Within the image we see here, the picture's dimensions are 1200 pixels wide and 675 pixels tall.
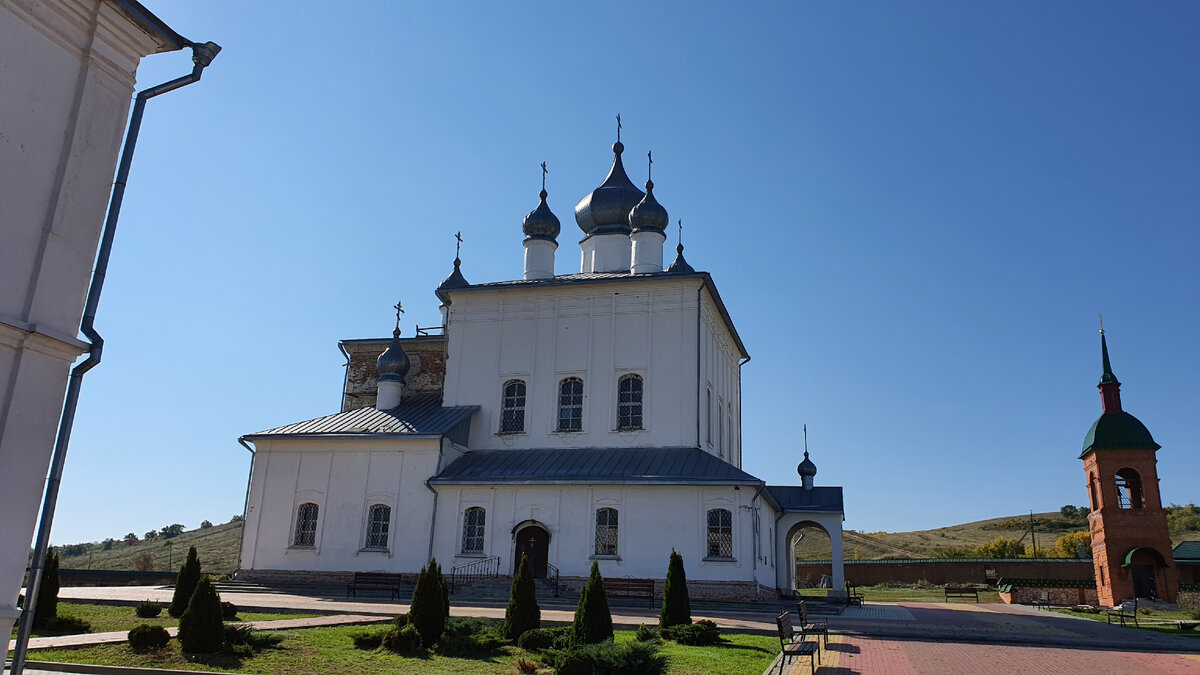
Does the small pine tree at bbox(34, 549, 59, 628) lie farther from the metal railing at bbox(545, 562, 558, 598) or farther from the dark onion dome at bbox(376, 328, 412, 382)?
the dark onion dome at bbox(376, 328, 412, 382)

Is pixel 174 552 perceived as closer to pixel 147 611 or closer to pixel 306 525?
pixel 306 525

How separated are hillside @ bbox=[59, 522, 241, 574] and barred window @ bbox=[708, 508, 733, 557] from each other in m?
22.9

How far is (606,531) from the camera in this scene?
22.8 m

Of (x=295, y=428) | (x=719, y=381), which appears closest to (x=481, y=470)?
(x=295, y=428)

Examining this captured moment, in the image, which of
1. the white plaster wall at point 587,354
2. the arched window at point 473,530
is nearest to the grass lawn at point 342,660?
the arched window at point 473,530

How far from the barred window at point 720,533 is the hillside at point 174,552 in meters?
22.9

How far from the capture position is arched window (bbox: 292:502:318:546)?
977 inches

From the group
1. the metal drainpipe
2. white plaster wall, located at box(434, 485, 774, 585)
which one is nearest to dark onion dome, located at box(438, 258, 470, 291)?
white plaster wall, located at box(434, 485, 774, 585)

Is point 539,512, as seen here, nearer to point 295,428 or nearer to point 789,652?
point 295,428

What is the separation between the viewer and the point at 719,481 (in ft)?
70.9

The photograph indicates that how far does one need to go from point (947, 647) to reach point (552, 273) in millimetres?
18838

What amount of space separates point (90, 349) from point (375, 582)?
1731cm

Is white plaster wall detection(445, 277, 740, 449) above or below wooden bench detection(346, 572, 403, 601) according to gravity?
above

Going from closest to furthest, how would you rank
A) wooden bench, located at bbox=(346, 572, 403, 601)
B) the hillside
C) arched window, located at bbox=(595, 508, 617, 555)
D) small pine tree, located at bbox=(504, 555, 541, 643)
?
small pine tree, located at bbox=(504, 555, 541, 643)
wooden bench, located at bbox=(346, 572, 403, 601)
arched window, located at bbox=(595, 508, 617, 555)
the hillside
